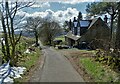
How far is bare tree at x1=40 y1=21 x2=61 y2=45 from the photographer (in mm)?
63969

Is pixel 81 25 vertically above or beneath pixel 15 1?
beneath

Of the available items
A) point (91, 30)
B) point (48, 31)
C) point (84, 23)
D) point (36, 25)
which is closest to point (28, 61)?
point (91, 30)

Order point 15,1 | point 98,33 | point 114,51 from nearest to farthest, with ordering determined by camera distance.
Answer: point 114,51
point 15,1
point 98,33

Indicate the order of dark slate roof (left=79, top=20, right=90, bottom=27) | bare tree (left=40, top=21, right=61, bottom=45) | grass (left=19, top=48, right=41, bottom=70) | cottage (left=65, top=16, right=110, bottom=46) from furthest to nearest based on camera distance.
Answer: bare tree (left=40, top=21, right=61, bottom=45) < dark slate roof (left=79, top=20, right=90, bottom=27) < cottage (left=65, top=16, right=110, bottom=46) < grass (left=19, top=48, right=41, bottom=70)

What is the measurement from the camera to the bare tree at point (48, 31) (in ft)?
210

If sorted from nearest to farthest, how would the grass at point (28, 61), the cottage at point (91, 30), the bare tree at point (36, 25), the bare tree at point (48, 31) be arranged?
the grass at point (28, 61) → the cottage at point (91, 30) → the bare tree at point (36, 25) → the bare tree at point (48, 31)

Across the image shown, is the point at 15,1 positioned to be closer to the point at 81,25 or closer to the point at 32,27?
the point at 81,25

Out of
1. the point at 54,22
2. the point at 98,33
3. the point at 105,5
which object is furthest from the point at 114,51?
the point at 54,22

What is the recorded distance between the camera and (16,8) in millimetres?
16141

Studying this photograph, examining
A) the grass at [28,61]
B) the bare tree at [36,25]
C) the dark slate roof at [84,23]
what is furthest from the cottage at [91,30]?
the grass at [28,61]

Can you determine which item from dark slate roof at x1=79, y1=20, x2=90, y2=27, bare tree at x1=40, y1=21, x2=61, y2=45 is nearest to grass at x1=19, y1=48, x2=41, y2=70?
dark slate roof at x1=79, y1=20, x2=90, y2=27

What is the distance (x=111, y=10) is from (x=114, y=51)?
24319mm

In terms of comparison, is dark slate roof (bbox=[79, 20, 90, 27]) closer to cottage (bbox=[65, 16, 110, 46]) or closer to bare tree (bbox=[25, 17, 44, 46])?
cottage (bbox=[65, 16, 110, 46])

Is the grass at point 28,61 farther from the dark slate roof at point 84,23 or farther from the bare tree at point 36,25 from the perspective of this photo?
the bare tree at point 36,25
